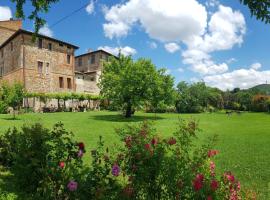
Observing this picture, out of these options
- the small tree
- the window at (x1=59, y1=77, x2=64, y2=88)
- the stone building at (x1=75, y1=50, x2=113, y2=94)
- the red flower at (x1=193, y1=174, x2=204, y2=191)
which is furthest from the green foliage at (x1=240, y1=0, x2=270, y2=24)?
the stone building at (x1=75, y1=50, x2=113, y2=94)

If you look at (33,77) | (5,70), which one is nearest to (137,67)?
(33,77)

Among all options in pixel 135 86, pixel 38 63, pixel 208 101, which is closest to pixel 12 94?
pixel 135 86

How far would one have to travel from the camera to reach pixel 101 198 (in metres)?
4.07

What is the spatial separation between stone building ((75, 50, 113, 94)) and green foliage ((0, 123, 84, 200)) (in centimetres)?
4358

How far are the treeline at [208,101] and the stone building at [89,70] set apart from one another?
14.9 m

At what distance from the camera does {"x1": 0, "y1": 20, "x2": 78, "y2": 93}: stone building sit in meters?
39.4

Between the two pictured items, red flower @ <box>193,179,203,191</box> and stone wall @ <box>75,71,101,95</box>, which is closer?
red flower @ <box>193,179,203,191</box>

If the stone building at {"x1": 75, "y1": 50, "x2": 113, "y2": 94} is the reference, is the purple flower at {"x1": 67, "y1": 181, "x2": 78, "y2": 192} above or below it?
below

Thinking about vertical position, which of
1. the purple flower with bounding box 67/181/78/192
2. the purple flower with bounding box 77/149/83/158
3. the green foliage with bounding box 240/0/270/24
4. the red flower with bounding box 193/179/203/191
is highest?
the green foliage with bounding box 240/0/270/24

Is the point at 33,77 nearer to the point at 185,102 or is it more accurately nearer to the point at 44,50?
the point at 44,50

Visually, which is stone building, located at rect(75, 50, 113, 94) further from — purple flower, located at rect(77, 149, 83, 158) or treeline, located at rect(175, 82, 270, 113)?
purple flower, located at rect(77, 149, 83, 158)

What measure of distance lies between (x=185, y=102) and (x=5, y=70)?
32.3m

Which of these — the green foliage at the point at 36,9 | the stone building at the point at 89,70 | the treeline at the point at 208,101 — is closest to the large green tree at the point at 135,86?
the treeline at the point at 208,101

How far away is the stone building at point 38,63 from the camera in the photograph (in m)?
39.4
